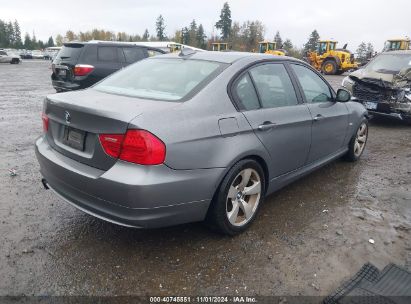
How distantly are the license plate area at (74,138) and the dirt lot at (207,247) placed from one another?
2.77 ft

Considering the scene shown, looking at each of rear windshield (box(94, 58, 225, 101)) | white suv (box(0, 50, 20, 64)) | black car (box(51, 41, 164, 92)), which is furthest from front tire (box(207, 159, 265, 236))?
white suv (box(0, 50, 20, 64))

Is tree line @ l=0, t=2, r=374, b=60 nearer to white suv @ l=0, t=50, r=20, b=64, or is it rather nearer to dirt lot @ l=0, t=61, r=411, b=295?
white suv @ l=0, t=50, r=20, b=64

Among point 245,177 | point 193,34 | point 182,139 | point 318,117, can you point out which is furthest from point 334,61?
point 193,34

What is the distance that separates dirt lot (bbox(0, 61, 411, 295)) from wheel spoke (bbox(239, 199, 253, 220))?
161mm

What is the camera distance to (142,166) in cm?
251

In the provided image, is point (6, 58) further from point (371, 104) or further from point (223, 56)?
point (223, 56)

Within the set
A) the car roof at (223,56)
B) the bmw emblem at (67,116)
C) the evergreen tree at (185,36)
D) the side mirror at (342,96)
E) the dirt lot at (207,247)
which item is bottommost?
the dirt lot at (207,247)

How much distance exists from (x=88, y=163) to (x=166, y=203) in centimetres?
69

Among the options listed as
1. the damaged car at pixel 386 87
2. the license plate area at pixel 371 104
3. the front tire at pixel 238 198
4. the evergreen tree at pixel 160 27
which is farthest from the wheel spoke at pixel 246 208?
the evergreen tree at pixel 160 27

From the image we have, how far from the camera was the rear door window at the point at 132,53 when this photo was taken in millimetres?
10117

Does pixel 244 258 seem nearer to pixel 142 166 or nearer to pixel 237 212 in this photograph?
pixel 237 212

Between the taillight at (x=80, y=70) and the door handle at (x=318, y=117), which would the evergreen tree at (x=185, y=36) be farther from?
the door handle at (x=318, y=117)

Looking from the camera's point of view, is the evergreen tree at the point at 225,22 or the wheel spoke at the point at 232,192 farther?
the evergreen tree at the point at 225,22

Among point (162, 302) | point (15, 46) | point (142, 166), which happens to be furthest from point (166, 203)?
point (15, 46)
